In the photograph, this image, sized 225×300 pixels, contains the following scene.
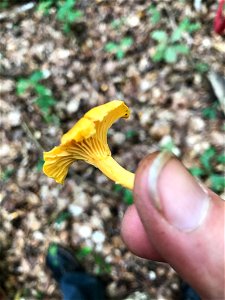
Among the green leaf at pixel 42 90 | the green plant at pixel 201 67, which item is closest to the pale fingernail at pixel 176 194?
the green plant at pixel 201 67

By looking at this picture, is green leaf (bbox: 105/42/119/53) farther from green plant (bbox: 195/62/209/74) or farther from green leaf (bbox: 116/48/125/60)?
green plant (bbox: 195/62/209/74)

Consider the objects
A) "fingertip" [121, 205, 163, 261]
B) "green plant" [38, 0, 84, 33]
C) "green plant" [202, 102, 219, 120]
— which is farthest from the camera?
"green plant" [38, 0, 84, 33]

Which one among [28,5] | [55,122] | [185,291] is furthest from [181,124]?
[28,5]

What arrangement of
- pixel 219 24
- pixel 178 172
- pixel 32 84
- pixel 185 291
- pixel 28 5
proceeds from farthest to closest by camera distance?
1. pixel 28 5
2. pixel 32 84
3. pixel 219 24
4. pixel 185 291
5. pixel 178 172

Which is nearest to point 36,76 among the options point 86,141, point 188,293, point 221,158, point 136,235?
point 221,158

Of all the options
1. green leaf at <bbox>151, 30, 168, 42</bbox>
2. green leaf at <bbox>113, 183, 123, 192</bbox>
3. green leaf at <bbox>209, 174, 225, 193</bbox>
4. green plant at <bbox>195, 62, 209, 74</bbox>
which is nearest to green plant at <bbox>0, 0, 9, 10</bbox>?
green leaf at <bbox>151, 30, 168, 42</bbox>

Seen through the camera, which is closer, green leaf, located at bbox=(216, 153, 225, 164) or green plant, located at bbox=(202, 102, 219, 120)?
green leaf, located at bbox=(216, 153, 225, 164)

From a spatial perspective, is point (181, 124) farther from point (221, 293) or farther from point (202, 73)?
point (221, 293)
